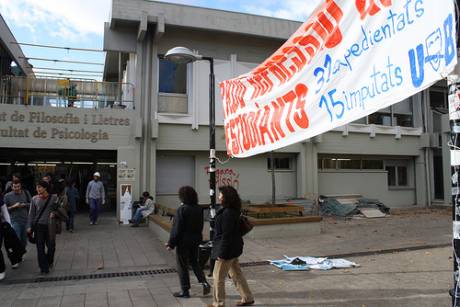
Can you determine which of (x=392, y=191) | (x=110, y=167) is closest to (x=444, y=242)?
(x=392, y=191)

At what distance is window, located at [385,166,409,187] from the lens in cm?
2169

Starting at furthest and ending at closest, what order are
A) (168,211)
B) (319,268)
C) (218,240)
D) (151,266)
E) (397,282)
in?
(168,211) < (151,266) < (319,268) < (397,282) < (218,240)

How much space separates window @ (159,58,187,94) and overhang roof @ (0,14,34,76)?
24.2 ft

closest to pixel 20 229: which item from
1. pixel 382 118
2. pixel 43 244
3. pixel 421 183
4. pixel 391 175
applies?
pixel 43 244

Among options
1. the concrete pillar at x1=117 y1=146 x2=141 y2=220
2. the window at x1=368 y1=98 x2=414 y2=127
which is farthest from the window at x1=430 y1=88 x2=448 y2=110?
the concrete pillar at x1=117 y1=146 x2=141 y2=220

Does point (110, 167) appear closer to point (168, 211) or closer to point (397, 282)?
point (168, 211)

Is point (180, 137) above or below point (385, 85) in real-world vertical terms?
above

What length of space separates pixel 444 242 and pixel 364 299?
601 cm

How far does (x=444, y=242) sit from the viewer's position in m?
10.7

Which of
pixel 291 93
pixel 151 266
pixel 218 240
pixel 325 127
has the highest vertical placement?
pixel 291 93

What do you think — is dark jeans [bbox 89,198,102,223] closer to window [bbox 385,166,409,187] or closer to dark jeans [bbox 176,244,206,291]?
dark jeans [bbox 176,244,206,291]

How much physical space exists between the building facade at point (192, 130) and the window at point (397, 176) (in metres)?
0.88

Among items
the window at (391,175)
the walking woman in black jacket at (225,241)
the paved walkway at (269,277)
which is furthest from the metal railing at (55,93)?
the window at (391,175)

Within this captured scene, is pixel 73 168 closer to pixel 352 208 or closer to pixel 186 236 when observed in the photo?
pixel 352 208
